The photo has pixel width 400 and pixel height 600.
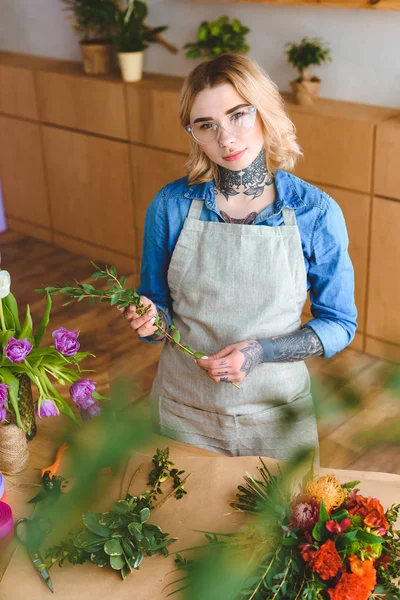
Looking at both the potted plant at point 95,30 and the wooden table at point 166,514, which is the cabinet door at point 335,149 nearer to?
the potted plant at point 95,30

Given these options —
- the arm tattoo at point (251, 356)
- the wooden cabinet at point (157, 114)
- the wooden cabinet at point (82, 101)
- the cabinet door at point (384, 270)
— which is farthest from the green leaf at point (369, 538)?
the wooden cabinet at point (82, 101)

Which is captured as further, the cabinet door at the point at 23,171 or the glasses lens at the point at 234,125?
the cabinet door at the point at 23,171

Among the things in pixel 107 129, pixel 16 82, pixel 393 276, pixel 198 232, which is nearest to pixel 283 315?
pixel 198 232

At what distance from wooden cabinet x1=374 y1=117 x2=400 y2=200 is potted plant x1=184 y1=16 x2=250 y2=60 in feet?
3.04

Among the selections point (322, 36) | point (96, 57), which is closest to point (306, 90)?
point (322, 36)

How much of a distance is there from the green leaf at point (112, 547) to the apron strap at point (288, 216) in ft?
2.79

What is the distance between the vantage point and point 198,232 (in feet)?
5.84

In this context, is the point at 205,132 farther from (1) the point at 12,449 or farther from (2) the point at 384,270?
(2) the point at 384,270

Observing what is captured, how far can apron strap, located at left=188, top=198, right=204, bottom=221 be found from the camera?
179cm

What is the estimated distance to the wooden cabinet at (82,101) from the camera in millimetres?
4172

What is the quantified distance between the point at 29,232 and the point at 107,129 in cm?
124

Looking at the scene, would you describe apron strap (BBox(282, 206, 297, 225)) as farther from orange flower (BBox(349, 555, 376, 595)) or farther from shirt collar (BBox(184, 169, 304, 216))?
orange flower (BBox(349, 555, 376, 595))

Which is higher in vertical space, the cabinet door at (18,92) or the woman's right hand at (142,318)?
the woman's right hand at (142,318)

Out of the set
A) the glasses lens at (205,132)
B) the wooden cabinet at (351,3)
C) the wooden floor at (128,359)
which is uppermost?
the wooden cabinet at (351,3)
